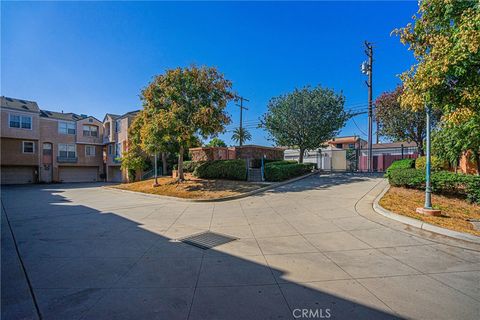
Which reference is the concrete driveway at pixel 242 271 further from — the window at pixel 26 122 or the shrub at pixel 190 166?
the window at pixel 26 122

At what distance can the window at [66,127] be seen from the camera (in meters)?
29.6

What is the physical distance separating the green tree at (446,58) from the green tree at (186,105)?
33.0ft

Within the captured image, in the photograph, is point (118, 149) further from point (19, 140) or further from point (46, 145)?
point (19, 140)

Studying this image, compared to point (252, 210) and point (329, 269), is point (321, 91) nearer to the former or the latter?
point (252, 210)

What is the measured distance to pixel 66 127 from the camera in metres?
30.0

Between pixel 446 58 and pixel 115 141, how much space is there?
31866mm

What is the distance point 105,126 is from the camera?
31.9 m

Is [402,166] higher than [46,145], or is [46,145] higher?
[46,145]

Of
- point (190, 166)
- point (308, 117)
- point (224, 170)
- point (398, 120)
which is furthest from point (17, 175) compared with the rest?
point (398, 120)

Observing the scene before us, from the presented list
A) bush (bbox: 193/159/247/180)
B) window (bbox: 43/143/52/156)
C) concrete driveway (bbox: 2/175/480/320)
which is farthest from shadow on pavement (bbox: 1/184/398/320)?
window (bbox: 43/143/52/156)

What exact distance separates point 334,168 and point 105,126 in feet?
98.4

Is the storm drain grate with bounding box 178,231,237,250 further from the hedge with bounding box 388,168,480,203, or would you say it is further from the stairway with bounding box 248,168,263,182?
the stairway with bounding box 248,168,263,182

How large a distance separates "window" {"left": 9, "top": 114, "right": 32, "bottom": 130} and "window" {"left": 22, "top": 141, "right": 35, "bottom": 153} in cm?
176

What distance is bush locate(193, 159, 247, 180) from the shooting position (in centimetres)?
1524
